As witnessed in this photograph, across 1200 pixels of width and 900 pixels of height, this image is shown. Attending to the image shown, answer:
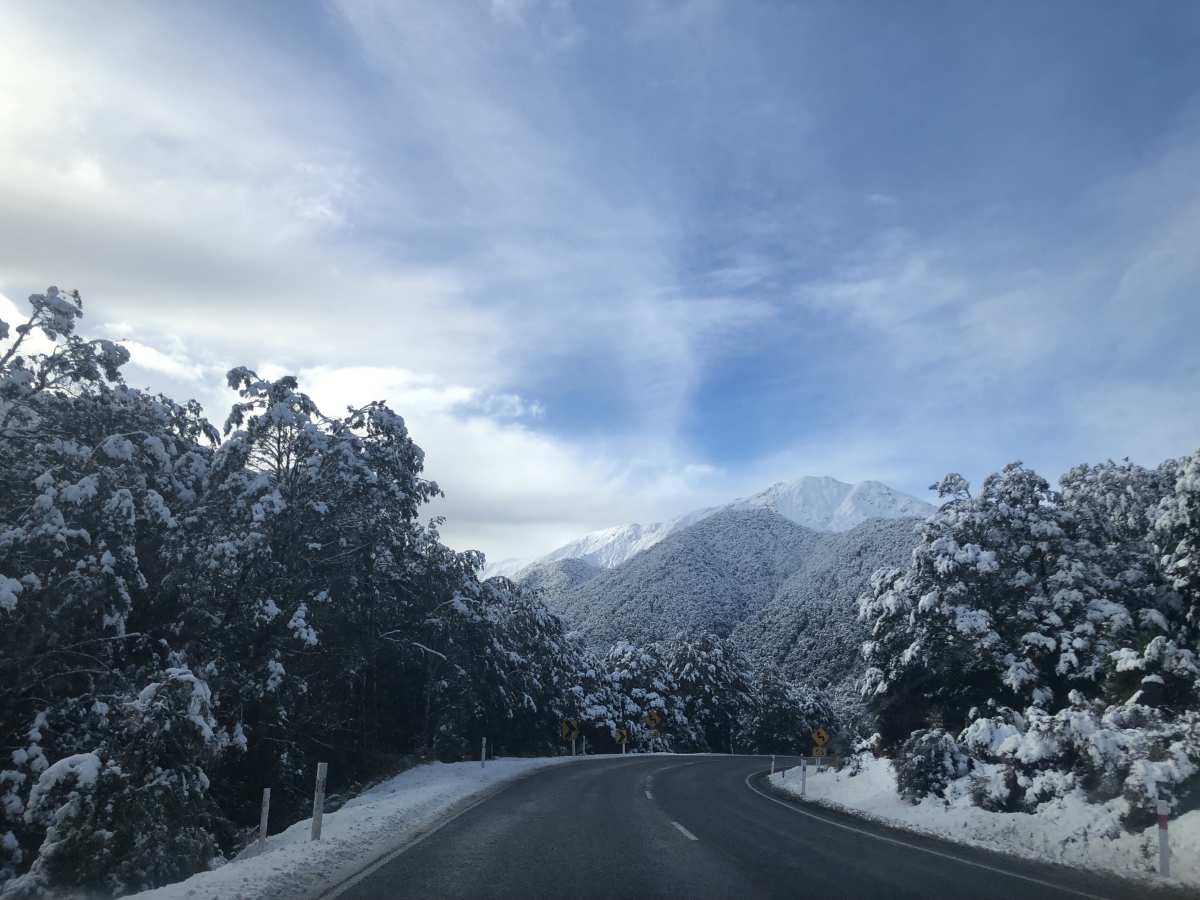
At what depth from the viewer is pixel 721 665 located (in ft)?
245

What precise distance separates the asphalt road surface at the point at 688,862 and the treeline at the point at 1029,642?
109 inches

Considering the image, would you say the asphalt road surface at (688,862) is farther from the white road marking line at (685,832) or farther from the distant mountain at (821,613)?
the distant mountain at (821,613)

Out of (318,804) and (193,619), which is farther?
(193,619)

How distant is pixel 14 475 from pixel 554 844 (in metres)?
11.8

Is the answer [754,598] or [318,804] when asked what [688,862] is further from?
[754,598]

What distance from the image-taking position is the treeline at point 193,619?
11.6 metres

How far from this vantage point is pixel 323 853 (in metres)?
9.32

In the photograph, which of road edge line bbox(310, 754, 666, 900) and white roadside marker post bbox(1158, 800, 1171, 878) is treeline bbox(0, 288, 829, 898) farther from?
white roadside marker post bbox(1158, 800, 1171, 878)

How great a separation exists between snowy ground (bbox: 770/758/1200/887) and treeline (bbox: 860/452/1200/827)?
506mm

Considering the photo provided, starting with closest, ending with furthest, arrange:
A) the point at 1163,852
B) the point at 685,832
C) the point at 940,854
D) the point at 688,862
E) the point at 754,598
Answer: the point at 1163,852
the point at 688,862
the point at 940,854
the point at 685,832
the point at 754,598

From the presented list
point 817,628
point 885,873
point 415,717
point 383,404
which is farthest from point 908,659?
point 817,628

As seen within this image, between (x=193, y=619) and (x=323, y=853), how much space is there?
36.2 feet

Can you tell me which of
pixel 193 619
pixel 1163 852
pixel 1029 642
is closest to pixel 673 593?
pixel 1029 642

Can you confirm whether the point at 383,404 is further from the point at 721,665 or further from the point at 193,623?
the point at 721,665
